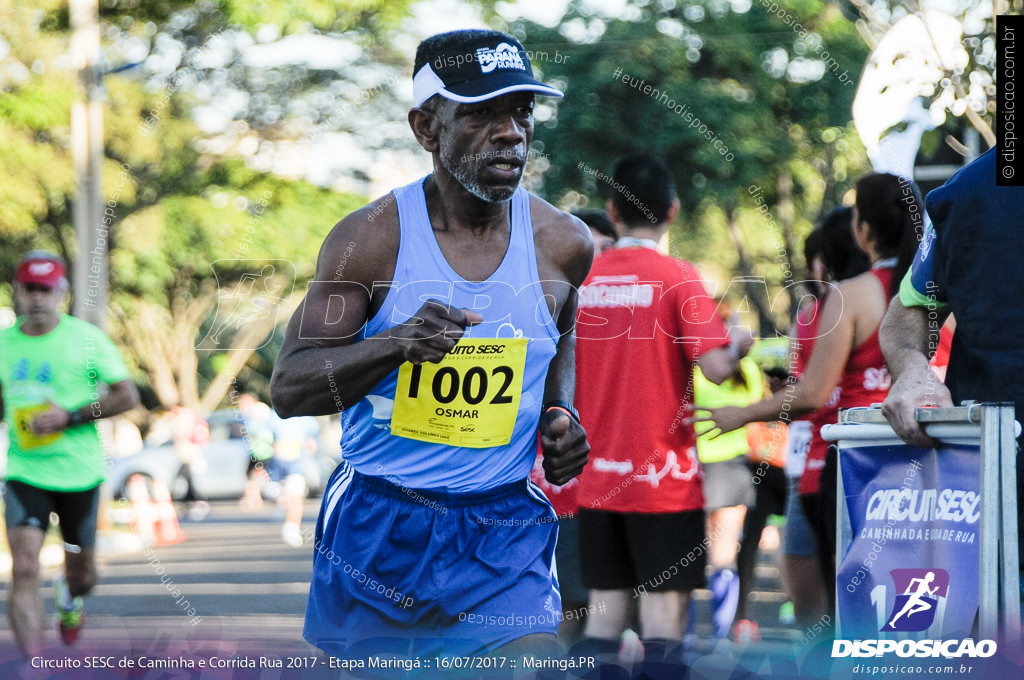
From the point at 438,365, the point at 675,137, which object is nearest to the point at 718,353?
the point at 438,365

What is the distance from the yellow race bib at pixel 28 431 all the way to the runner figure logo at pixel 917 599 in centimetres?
425

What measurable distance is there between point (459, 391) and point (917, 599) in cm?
107

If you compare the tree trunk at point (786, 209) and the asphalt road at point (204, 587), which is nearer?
the asphalt road at point (204, 587)

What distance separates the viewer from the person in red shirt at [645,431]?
459 cm

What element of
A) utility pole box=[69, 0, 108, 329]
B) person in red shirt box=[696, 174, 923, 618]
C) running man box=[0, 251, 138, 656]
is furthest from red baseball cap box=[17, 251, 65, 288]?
utility pole box=[69, 0, 108, 329]

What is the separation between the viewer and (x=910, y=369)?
2684mm

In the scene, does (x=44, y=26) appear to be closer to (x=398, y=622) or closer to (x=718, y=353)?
(x=718, y=353)

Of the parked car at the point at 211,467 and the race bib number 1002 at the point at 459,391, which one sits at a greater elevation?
the race bib number 1002 at the point at 459,391

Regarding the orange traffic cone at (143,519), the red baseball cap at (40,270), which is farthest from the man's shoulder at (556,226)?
the orange traffic cone at (143,519)

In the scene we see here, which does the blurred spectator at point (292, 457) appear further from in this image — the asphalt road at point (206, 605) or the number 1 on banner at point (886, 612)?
the number 1 on banner at point (886, 612)

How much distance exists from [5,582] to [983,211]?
8.71m

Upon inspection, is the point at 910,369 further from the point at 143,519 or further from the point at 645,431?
the point at 143,519

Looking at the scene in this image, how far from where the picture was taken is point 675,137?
46.6ft

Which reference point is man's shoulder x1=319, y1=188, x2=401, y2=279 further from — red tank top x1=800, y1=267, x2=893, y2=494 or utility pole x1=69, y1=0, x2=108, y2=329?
utility pole x1=69, y1=0, x2=108, y2=329
